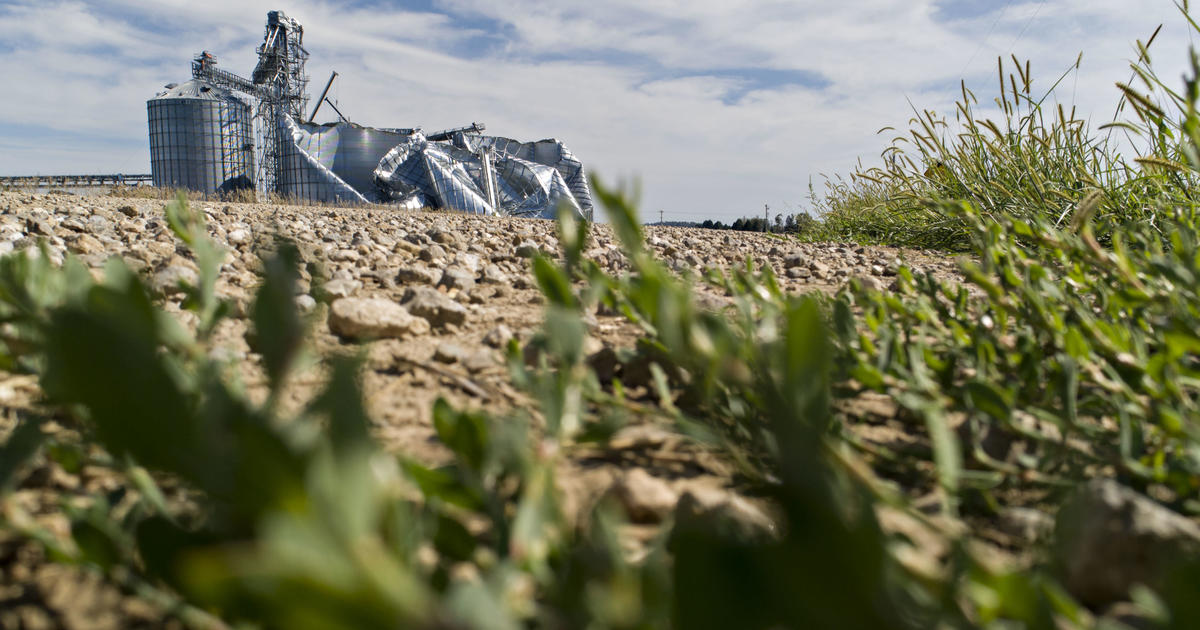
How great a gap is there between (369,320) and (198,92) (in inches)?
1650

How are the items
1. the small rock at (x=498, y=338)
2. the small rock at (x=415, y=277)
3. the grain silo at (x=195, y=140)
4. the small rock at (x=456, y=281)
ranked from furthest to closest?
1. the grain silo at (x=195, y=140)
2. the small rock at (x=415, y=277)
3. the small rock at (x=456, y=281)
4. the small rock at (x=498, y=338)

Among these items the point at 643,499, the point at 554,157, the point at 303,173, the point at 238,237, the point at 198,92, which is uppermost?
the point at 198,92

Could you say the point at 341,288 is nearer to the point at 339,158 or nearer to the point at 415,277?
the point at 415,277

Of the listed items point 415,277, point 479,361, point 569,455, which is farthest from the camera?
point 415,277

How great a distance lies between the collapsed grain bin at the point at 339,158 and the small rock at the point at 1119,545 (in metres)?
32.2

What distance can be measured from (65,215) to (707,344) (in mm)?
5324

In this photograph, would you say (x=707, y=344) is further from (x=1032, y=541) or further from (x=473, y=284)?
(x=473, y=284)

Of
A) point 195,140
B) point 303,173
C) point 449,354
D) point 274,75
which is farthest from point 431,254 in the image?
point 274,75

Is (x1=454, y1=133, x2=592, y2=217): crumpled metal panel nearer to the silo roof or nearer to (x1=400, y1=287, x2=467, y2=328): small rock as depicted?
the silo roof

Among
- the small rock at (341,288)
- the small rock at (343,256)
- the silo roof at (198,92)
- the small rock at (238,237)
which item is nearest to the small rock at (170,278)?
the small rock at (341,288)

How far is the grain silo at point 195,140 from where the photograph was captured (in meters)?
34.7

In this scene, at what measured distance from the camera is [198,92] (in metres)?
36.4

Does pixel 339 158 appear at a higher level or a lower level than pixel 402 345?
higher

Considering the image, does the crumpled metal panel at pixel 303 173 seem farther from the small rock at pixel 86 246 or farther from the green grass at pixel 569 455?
the green grass at pixel 569 455
